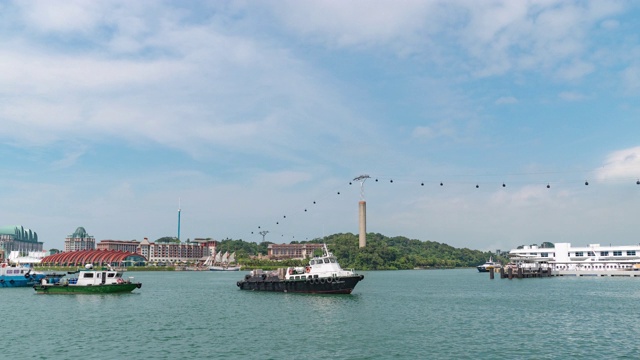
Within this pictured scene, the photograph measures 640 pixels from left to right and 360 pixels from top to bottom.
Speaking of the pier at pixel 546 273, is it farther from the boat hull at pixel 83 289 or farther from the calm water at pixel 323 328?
the boat hull at pixel 83 289

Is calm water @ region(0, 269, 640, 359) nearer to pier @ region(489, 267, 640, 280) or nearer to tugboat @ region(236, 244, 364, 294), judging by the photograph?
tugboat @ region(236, 244, 364, 294)

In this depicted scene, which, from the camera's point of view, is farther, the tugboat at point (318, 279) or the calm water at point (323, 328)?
the tugboat at point (318, 279)

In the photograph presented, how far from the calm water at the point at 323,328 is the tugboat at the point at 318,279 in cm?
475

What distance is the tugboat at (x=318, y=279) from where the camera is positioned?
8781 cm

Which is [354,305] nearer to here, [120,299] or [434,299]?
[434,299]

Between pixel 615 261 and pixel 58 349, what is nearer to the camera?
pixel 58 349

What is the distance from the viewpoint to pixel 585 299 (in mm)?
84062

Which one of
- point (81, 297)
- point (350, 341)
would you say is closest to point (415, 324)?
point (350, 341)

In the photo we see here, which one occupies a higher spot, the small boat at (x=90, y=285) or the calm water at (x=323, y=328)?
the small boat at (x=90, y=285)

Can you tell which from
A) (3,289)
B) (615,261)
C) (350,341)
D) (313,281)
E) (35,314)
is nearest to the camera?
(350,341)

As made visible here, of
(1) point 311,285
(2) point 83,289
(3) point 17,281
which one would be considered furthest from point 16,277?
(1) point 311,285

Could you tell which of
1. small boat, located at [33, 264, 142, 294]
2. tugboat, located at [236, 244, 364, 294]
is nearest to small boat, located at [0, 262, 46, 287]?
small boat, located at [33, 264, 142, 294]

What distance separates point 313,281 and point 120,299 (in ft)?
102

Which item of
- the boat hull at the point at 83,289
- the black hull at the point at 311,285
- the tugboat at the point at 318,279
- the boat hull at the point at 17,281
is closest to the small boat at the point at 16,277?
the boat hull at the point at 17,281
